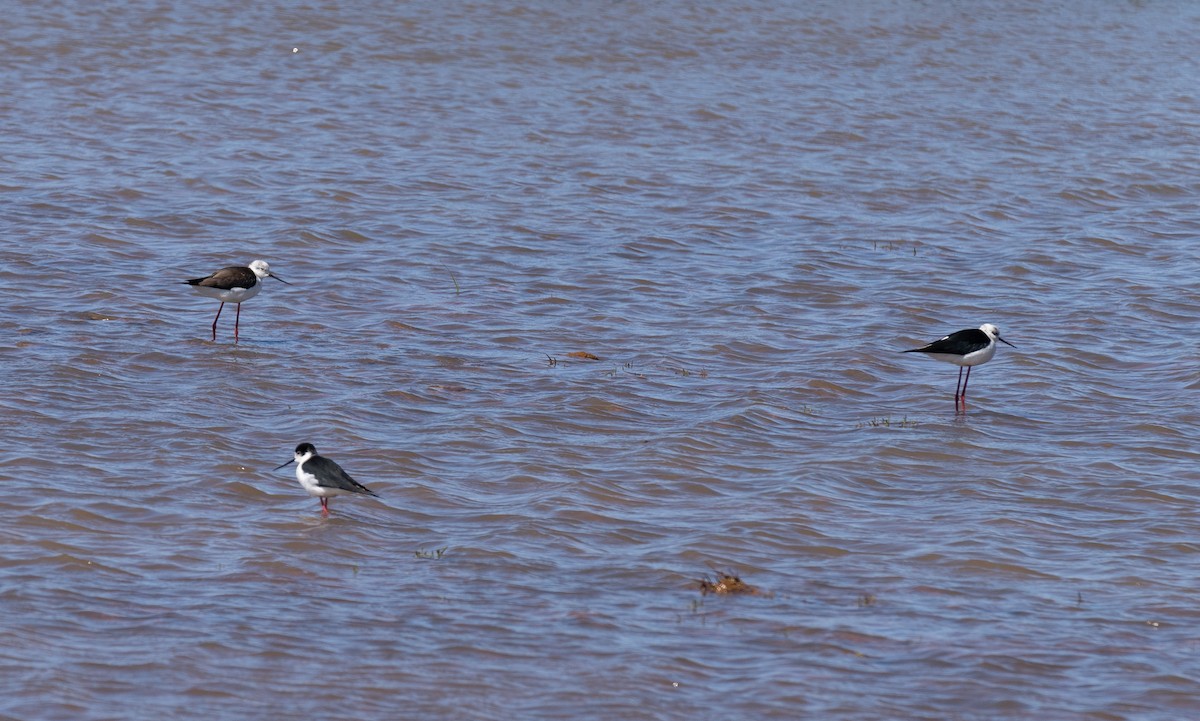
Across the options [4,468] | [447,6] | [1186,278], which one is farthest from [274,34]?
[4,468]

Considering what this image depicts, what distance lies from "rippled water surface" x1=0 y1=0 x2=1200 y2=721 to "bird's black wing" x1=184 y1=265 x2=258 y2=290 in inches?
20.8

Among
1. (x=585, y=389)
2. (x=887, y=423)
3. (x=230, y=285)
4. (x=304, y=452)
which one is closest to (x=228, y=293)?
(x=230, y=285)

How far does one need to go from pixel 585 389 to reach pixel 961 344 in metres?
3.28

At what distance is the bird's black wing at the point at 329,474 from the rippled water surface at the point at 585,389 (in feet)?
0.95

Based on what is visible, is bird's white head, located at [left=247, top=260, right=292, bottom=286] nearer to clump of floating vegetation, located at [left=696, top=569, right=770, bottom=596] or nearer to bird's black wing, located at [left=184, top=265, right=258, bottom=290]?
bird's black wing, located at [left=184, top=265, right=258, bottom=290]

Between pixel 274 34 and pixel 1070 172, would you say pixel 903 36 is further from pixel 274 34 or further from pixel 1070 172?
pixel 274 34

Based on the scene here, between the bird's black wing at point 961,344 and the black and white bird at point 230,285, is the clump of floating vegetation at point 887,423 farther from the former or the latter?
the black and white bird at point 230,285

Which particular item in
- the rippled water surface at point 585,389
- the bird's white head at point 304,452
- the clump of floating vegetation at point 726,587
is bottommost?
the rippled water surface at point 585,389

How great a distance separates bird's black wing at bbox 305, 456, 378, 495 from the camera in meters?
10.3

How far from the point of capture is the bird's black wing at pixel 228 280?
1471cm

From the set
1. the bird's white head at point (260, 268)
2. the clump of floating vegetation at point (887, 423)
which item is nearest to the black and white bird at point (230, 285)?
the bird's white head at point (260, 268)

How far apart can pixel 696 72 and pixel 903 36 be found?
20.9 ft

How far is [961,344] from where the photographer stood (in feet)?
44.9

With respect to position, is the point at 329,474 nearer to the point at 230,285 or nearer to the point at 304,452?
the point at 304,452
